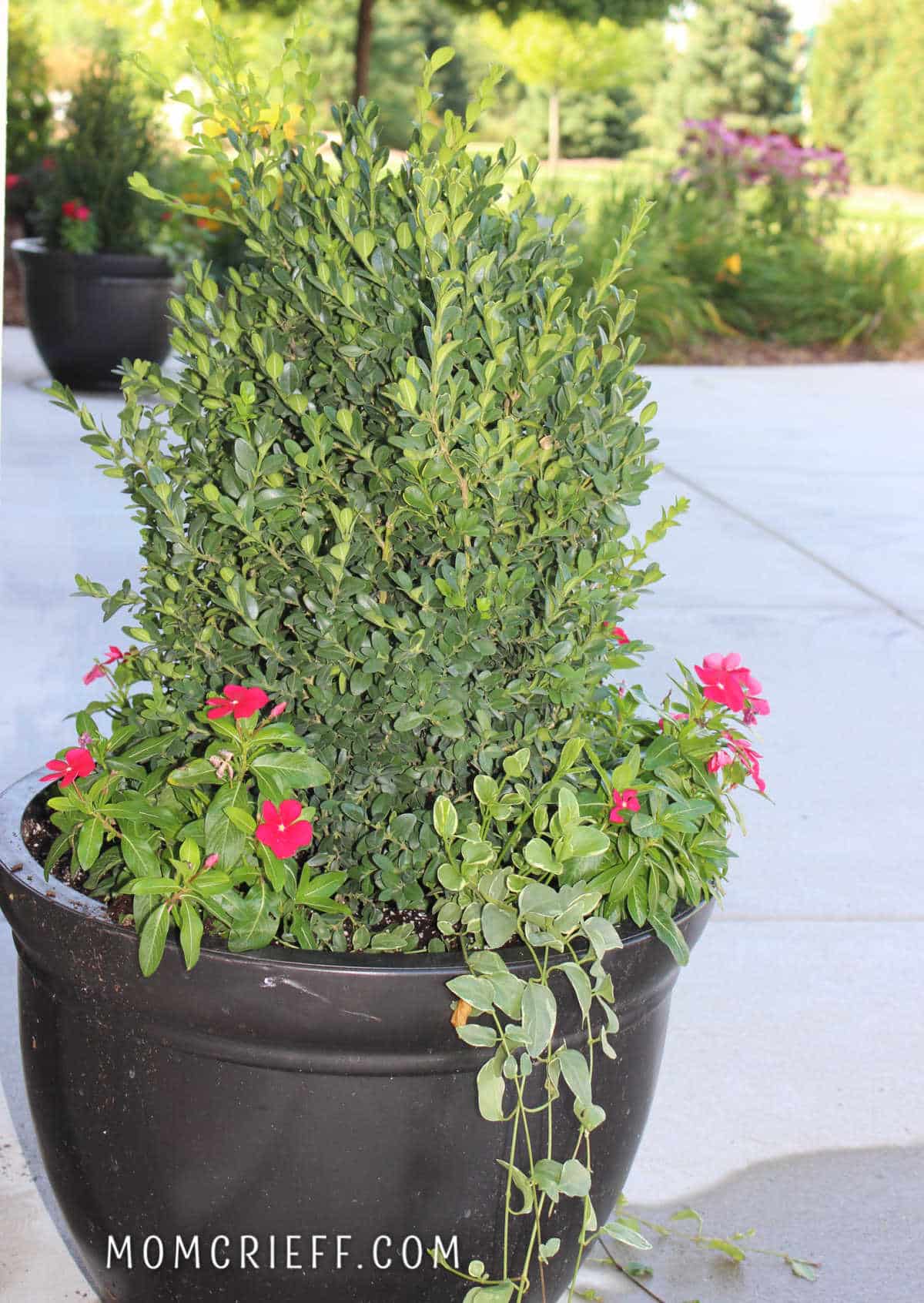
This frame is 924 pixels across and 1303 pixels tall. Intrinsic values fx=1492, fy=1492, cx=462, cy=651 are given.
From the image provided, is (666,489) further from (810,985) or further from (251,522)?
(251,522)

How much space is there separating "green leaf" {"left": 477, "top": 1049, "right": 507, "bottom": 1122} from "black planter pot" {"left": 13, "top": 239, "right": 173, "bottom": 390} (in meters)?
6.77

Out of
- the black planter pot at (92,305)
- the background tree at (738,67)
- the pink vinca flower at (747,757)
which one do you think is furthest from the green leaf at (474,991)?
the background tree at (738,67)

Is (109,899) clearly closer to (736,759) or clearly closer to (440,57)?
(736,759)

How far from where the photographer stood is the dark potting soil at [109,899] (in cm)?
163

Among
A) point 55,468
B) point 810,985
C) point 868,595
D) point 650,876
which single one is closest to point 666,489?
point 868,595

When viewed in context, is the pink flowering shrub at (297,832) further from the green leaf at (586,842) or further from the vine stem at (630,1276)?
the vine stem at (630,1276)

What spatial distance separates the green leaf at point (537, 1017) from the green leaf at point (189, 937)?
1.10ft

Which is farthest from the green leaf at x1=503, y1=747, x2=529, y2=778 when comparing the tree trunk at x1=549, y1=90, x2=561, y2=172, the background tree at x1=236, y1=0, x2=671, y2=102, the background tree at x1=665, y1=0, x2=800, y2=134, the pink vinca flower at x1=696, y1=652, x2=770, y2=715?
the background tree at x1=665, y1=0, x2=800, y2=134

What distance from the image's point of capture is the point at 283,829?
1567 mm

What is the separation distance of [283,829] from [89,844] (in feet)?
0.77

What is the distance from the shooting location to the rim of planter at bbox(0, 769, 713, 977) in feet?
4.94

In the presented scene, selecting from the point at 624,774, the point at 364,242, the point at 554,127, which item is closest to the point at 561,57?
the point at 554,127

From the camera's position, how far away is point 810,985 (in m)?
2.87

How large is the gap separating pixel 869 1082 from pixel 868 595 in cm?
316
